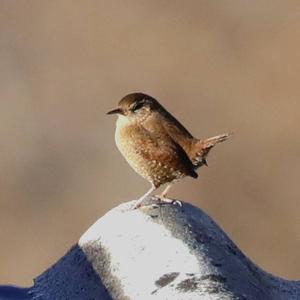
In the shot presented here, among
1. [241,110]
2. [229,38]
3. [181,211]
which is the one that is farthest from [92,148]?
[181,211]

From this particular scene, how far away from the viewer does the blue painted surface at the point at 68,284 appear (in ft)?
9.18

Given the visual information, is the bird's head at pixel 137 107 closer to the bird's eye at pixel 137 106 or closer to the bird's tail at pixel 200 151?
the bird's eye at pixel 137 106

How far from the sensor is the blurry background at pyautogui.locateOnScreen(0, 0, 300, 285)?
1078 centimetres

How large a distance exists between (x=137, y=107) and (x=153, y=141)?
0.46 feet

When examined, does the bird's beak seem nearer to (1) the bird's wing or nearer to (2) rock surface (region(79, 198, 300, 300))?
(1) the bird's wing

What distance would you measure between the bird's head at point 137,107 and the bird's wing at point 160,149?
0.14ft

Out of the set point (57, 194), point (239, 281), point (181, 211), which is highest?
point (57, 194)

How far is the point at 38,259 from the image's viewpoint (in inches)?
397

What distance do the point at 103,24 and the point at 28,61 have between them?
157cm

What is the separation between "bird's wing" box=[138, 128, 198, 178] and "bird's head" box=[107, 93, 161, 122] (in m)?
0.04

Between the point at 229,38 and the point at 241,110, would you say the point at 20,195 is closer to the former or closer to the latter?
the point at 241,110

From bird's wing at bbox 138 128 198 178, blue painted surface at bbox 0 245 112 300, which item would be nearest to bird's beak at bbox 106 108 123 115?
bird's wing at bbox 138 128 198 178

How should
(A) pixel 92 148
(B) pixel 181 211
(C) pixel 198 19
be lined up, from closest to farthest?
1. (B) pixel 181 211
2. (A) pixel 92 148
3. (C) pixel 198 19

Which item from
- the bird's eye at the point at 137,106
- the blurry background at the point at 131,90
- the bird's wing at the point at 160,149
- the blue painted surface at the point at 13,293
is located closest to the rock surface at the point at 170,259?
the blue painted surface at the point at 13,293
